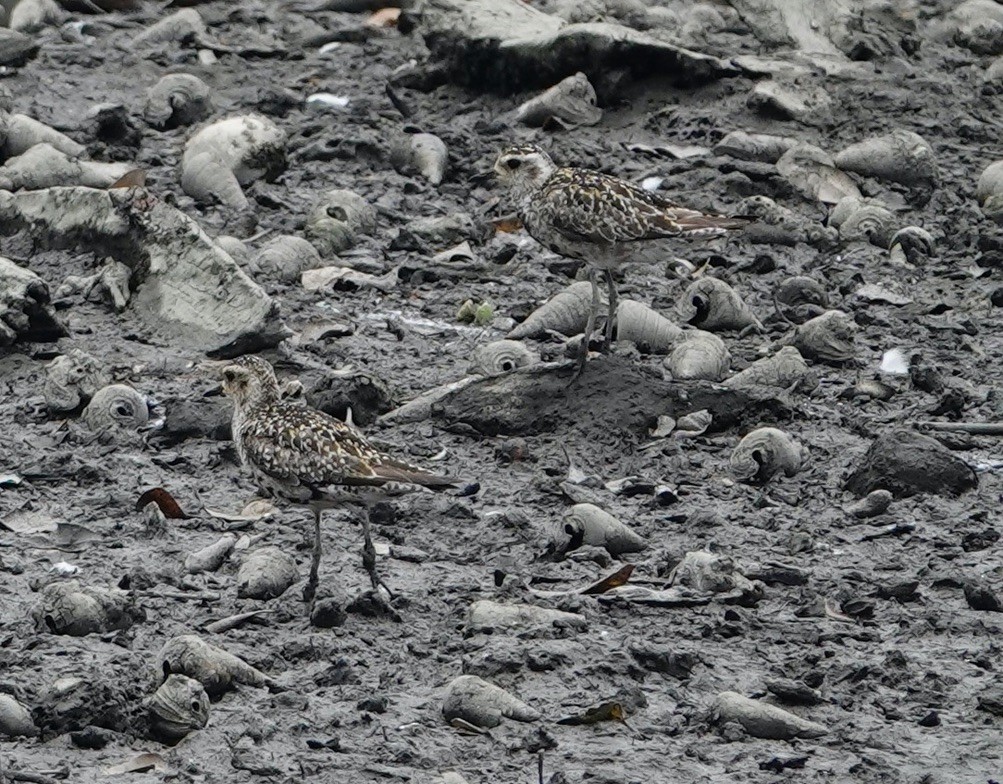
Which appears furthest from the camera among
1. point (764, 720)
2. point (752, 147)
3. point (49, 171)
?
point (752, 147)

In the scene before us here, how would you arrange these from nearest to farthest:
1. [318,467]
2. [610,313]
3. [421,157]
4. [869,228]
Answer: [318,467]
[610,313]
[869,228]
[421,157]

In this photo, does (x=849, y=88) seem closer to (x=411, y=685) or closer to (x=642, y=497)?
(x=642, y=497)

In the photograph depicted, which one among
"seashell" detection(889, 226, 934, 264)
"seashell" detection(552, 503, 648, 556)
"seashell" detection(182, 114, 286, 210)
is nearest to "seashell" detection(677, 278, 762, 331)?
"seashell" detection(889, 226, 934, 264)

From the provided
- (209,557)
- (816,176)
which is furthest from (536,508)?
(816,176)

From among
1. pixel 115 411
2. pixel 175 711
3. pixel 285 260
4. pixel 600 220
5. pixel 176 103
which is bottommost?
pixel 176 103

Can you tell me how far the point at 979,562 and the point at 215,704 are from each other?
12.4 feet

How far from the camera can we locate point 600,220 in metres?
11.4

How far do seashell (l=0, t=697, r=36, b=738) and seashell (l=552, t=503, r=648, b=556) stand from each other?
284cm

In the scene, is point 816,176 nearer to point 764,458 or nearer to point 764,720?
point 764,458

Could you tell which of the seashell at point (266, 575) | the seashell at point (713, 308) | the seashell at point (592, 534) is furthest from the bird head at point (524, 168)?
the seashell at point (266, 575)

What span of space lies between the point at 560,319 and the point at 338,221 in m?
2.14

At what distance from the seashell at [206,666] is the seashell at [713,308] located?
16.0 ft

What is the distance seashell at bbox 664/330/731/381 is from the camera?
11.2 m

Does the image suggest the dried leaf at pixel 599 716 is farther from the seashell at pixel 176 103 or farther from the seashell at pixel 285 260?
the seashell at pixel 176 103
